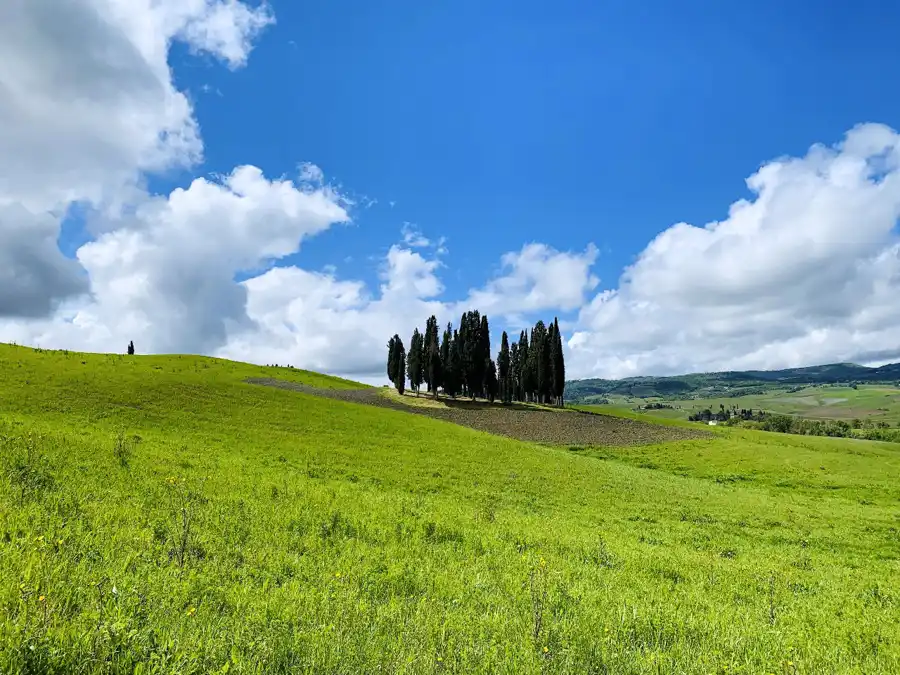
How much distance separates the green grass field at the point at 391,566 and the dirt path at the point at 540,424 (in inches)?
959

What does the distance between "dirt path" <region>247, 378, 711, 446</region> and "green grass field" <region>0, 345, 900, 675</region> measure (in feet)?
79.9

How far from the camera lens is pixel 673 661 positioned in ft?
18.8

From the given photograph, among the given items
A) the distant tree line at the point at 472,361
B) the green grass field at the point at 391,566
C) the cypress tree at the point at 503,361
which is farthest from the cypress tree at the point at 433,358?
the green grass field at the point at 391,566

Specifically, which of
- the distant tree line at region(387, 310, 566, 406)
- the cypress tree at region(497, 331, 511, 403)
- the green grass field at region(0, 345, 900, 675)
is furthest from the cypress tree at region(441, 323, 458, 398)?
the green grass field at region(0, 345, 900, 675)

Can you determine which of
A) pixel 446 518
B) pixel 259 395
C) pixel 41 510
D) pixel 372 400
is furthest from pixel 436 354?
pixel 41 510

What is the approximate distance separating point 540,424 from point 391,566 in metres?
50.6

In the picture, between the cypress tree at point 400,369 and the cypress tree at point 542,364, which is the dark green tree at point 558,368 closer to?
the cypress tree at point 542,364

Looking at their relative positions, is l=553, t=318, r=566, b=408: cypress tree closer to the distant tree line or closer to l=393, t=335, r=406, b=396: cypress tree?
the distant tree line

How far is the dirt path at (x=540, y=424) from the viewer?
50.1 metres

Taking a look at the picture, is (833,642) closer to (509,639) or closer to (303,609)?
(509,639)

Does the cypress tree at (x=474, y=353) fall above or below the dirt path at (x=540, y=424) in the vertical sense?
above

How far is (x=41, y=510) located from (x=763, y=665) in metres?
12.3

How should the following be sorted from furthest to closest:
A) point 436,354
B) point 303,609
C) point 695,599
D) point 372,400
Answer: point 436,354 < point 372,400 < point 695,599 < point 303,609

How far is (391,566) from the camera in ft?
29.2
